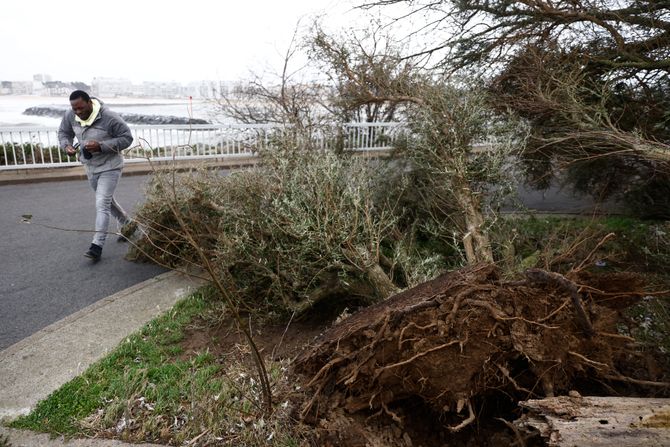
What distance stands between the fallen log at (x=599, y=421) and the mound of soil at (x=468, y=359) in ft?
0.76

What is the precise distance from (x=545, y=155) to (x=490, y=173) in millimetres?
2066

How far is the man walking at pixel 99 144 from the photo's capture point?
226 inches

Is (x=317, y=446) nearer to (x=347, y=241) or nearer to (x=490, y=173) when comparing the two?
(x=347, y=241)

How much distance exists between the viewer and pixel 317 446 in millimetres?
2545

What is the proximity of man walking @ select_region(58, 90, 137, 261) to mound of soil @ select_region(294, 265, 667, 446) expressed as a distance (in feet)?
13.5

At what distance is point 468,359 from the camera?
2424mm

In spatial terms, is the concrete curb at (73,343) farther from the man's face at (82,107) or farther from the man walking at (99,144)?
the man's face at (82,107)

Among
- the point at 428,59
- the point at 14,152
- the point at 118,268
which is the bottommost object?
the point at 118,268

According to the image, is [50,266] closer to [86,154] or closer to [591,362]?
[86,154]

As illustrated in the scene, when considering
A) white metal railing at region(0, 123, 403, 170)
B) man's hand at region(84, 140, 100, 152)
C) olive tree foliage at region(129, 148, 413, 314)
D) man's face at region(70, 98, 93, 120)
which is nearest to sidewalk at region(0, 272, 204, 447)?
olive tree foliage at region(129, 148, 413, 314)

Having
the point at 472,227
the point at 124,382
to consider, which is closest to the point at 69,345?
the point at 124,382

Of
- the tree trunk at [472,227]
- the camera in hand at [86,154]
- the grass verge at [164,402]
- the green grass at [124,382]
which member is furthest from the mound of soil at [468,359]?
the camera in hand at [86,154]

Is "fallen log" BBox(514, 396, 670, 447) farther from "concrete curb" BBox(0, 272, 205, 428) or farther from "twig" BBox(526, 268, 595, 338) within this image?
"concrete curb" BBox(0, 272, 205, 428)

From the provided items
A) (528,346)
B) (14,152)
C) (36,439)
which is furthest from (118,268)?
(14,152)
